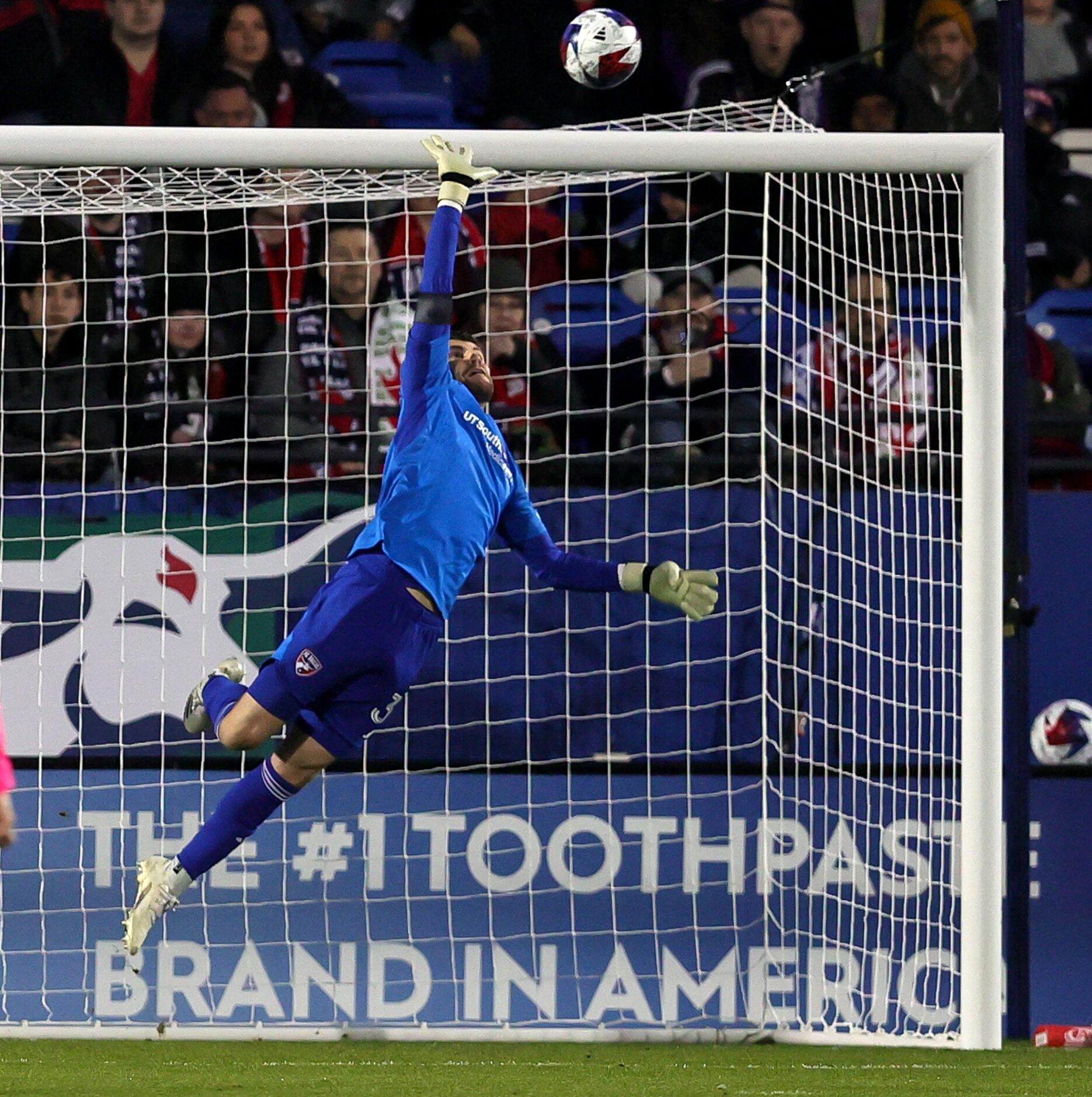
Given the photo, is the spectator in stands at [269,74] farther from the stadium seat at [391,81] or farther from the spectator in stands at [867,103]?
the spectator in stands at [867,103]

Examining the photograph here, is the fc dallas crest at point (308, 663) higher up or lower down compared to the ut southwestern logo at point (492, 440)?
lower down

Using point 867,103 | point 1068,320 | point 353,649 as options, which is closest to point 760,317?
point 1068,320

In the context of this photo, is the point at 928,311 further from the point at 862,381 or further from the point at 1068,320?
the point at 1068,320

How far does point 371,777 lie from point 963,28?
4.35 m

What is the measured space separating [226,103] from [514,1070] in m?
4.56

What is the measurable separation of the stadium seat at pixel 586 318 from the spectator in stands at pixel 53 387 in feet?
5.67

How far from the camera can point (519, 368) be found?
21.8 feet

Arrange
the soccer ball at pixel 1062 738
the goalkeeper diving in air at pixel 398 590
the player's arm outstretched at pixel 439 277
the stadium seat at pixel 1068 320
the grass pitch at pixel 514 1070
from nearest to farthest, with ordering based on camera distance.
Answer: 1. the grass pitch at pixel 514 1070
2. the player's arm outstretched at pixel 439 277
3. the goalkeeper diving in air at pixel 398 590
4. the soccer ball at pixel 1062 738
5. the stadium seat at pixel 1068 320

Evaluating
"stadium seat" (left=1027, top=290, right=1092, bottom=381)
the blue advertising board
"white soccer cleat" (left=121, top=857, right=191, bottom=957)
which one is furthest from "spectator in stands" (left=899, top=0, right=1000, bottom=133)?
"white soccer cleat" (left=121, top=857, right=191, bottom=957)

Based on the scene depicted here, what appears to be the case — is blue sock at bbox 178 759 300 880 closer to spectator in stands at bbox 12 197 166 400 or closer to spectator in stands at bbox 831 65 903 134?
spectator in stands at bbox 12 197 166 400

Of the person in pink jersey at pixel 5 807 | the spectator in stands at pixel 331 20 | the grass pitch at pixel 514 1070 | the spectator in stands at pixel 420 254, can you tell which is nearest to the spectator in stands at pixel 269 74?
the spectator in stands at pixel 331 20

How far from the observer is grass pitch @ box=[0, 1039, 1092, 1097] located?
425 centimetres

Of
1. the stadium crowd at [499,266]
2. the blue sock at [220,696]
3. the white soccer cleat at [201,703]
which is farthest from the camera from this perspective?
the stadium crowd at [499,266]

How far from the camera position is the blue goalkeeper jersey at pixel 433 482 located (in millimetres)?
4742
